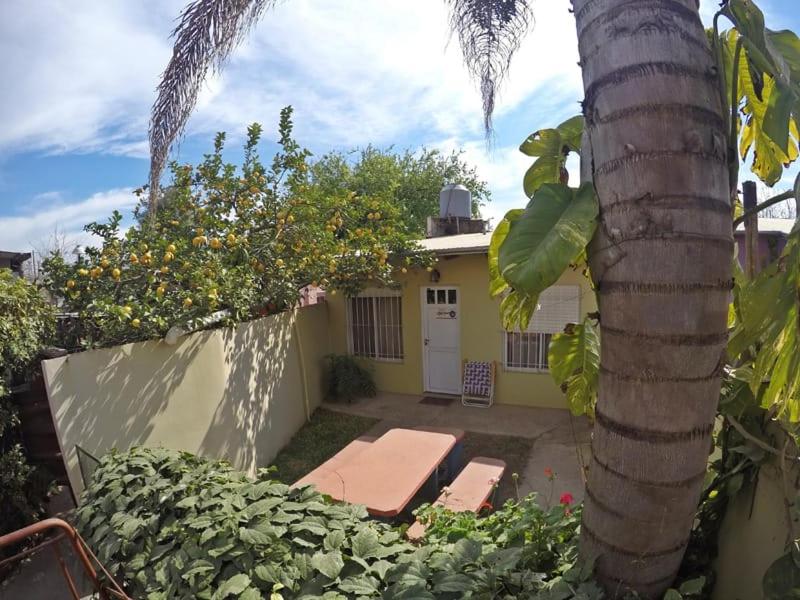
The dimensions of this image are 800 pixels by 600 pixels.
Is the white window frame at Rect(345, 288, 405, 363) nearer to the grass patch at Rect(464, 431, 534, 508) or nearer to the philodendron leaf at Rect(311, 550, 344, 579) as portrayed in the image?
the grass patch at Rect(464, 431, 534, 508)

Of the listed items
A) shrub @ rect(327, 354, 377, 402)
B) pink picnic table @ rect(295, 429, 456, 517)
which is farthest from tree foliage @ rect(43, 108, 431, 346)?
pink picnic table @ rect(295, 429, 456, 517)

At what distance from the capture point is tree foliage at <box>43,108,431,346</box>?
15.7ft

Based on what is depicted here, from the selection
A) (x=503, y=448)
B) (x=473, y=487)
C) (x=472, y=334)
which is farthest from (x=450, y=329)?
(x=473, y=487)

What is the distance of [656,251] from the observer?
4.63 ft

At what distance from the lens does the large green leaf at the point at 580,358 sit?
2.25 meters

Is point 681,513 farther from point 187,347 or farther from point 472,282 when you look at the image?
point 472,282

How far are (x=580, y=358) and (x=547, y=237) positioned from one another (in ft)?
3.31

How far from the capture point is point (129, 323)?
4785 millimetres

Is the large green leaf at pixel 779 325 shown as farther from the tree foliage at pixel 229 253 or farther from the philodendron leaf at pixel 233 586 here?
the tree foliage at pixel 229 253

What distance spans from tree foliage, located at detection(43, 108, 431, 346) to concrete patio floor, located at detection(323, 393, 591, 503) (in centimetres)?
248

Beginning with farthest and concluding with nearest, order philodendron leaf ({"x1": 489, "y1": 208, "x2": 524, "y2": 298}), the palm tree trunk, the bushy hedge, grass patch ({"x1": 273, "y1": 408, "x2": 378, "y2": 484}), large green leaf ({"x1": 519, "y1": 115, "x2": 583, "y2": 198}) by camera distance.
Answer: grass patch ({"x1": 273, "y1": 408, "x2": 378, "y2": 484})
large green leaf ({"x1": 519, "y1": 115, "x2": 583, "y2": 198})
philodendron leaf ({"x1": 489, "y1": 208, "x2": 524, "y2": 298})
the bushy hedge
the palm tree trunk

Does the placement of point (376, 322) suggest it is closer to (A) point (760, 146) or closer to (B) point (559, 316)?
(B) point (559, 316)

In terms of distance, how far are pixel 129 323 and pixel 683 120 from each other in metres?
5.11

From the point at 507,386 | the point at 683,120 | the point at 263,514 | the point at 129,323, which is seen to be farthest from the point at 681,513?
the point at 507,386
